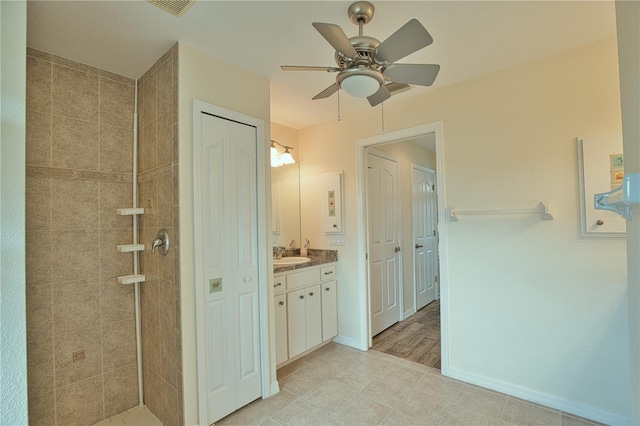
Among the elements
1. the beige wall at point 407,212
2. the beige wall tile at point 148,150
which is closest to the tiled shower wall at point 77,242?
the beige wall tile at point 148,150

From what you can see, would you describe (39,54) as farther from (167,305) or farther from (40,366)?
(40,366)

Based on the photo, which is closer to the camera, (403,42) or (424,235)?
(403,42)

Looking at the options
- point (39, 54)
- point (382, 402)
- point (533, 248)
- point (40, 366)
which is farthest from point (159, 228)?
point (533, 248)

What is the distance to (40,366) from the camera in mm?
1787

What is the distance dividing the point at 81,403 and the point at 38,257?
3.29 feet

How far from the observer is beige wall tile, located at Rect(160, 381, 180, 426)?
1.83 metres

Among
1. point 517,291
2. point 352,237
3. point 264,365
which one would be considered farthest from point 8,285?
point 517,291

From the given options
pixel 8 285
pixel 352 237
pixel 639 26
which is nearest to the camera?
pixel 639 26

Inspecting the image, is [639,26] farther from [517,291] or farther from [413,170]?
[413,170]

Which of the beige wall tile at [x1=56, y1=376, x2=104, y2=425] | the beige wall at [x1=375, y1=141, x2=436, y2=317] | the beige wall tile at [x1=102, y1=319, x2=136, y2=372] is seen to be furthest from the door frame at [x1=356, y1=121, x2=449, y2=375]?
the beige wall tile at [x1=56, y1=376, x2=104, y2=425]

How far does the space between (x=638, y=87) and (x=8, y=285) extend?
5.83 ft

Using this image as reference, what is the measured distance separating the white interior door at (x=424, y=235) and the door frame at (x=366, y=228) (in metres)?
1.26

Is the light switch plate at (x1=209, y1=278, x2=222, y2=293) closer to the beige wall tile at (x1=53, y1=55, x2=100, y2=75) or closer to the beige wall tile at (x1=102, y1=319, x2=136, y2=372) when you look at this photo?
the beige wall tile at (x1=102, y1=319, x2=136, y2=372)

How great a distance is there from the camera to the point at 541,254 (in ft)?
6.76
